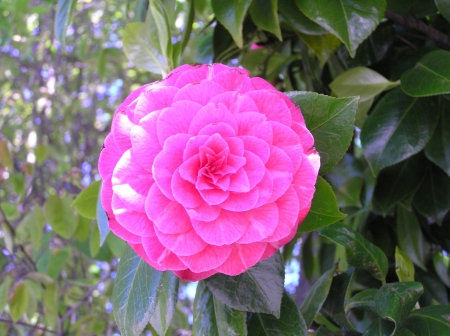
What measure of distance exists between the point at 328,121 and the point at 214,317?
27cm

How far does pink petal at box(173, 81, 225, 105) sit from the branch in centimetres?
47

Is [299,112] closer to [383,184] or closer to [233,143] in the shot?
[233,143]

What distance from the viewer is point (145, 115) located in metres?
0.41

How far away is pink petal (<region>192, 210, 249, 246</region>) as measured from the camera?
1.25 feet

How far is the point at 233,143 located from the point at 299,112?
8 cm

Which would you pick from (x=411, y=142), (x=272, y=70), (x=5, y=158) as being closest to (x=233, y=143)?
(x=411, y=142)

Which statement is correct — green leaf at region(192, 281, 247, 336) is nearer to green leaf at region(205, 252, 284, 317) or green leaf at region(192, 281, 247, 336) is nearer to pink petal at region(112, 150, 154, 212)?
green leaf at region(205, 252, 284, 317)

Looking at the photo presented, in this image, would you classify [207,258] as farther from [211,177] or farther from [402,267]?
[402,267]

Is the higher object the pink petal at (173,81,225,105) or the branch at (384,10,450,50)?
the pink petal at (173,81,225,105)

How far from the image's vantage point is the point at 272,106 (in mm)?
414

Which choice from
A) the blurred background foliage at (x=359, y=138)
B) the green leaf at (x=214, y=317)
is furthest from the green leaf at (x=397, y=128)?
the green leaf at (x=214, y=317)

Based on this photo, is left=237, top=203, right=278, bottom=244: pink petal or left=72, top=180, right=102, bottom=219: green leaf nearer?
left=237, top=203, right=278, bottom=244: pink petal

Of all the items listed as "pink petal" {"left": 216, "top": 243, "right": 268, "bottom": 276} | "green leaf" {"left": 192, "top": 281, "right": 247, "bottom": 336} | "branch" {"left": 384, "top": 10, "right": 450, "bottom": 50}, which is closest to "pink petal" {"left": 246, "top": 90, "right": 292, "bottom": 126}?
"pink petal" {"left": 216, "top": 243, "right": 268, "bottom": 276}

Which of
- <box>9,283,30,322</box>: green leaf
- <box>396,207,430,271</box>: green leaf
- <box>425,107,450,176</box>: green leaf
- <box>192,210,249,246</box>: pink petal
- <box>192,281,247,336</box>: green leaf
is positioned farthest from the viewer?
<box>9,283,30,322</box>: green leaf
